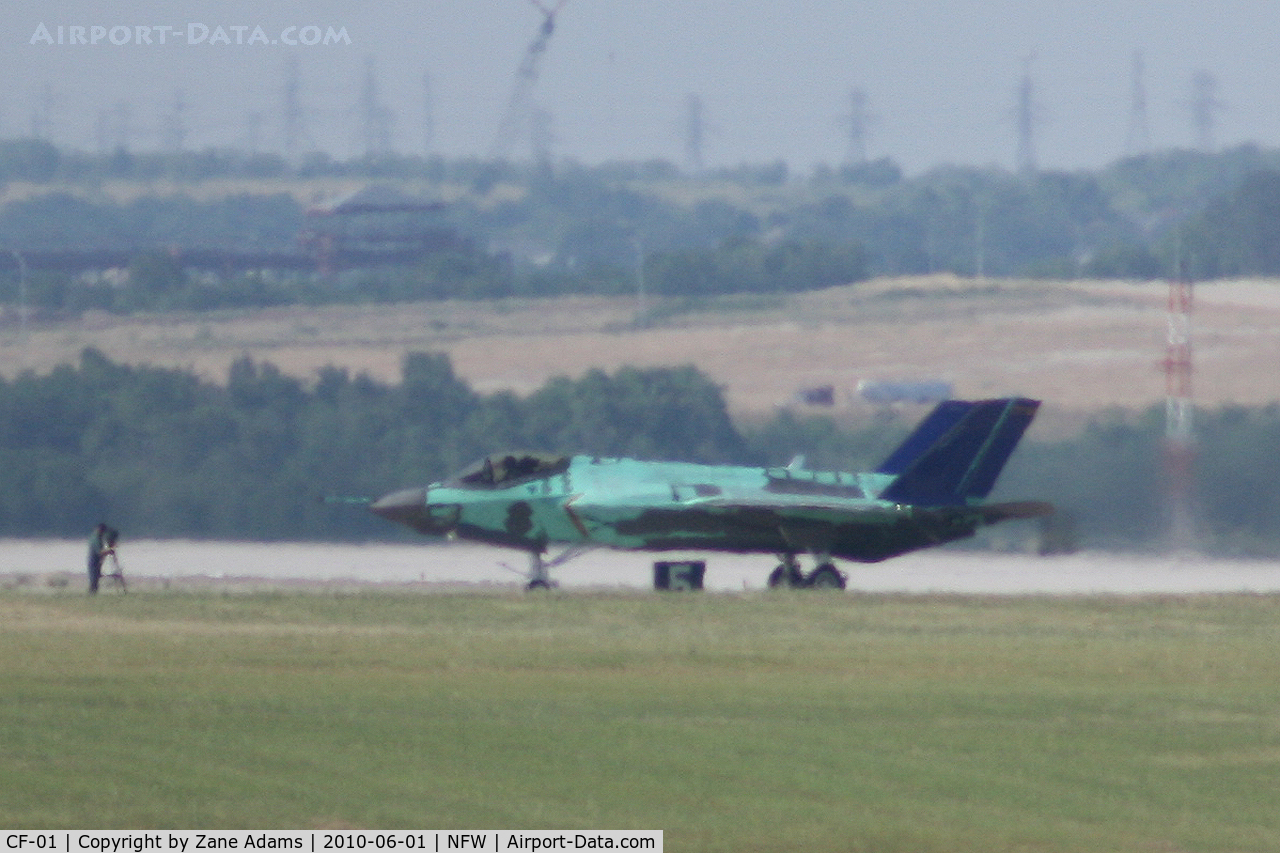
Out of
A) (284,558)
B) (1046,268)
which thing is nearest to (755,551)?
(284,558)

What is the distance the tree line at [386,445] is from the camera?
48.6m

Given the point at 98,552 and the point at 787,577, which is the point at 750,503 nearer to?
the point at 787,577

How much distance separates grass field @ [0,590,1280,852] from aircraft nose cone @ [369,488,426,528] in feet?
17.8

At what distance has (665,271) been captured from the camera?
10812 centimetres

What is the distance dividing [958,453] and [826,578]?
3384 millimetres

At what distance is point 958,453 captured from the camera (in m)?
42.1

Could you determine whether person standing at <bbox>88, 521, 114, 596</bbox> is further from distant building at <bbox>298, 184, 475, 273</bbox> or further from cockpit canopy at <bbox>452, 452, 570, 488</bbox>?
distant building at <bbox>298, 184, 475, 273</bbox>

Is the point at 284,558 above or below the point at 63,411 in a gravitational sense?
below

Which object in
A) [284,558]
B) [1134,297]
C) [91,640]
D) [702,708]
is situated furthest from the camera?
[1134,297]

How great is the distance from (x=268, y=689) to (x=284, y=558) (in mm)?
26242

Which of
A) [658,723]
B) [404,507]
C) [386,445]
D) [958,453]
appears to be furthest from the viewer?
[386,445]

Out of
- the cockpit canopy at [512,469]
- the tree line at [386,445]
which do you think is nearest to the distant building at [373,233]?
the tree line at [386,445]

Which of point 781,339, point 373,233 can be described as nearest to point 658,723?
point 781,339

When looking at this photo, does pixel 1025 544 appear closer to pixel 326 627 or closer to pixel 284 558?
pixel 284 558
